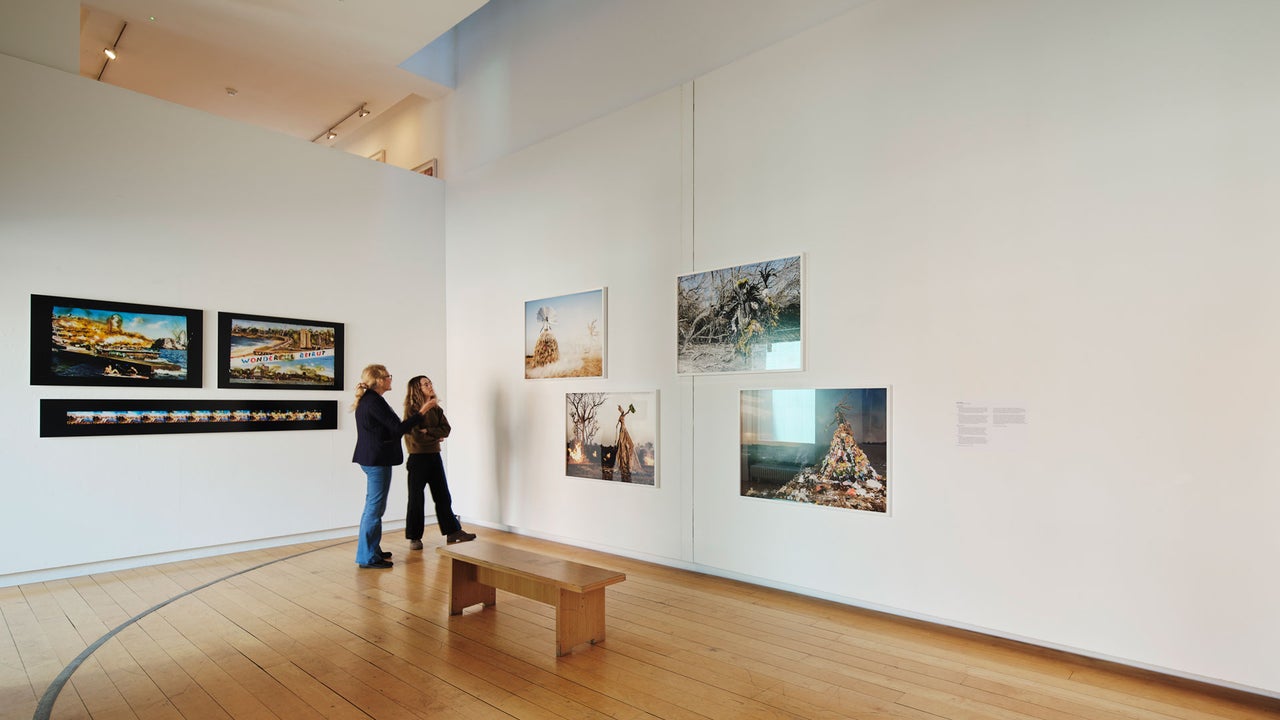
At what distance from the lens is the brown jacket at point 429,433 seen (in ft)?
23.3

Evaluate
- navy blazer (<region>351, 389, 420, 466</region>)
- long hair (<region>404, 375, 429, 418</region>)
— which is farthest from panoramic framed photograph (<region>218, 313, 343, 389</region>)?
navy blazer (<region>351, 389, 420, 466</region>)

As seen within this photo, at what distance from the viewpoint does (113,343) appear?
628 cm

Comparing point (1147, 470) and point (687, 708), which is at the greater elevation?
point (1147, 470)

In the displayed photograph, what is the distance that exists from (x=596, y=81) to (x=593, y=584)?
5402 millimetres

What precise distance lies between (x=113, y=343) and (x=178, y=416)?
0.88 meters

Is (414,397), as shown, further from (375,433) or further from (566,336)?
(566,336)

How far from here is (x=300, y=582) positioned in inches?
228

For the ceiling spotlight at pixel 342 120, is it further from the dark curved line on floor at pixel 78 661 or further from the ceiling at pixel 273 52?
the dark curved line on floor at pixel 78 661

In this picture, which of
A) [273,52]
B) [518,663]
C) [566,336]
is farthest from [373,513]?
[273,52]

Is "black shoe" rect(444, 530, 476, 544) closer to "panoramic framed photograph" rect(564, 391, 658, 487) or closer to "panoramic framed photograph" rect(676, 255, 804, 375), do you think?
"panoramic framed photograph" rect(564, 391, 658, 487)

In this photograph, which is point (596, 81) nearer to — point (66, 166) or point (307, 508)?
point (66, 166)

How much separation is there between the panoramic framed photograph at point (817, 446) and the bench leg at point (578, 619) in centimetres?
186

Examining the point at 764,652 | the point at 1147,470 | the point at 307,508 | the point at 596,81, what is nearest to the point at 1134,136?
the point at 1147,470

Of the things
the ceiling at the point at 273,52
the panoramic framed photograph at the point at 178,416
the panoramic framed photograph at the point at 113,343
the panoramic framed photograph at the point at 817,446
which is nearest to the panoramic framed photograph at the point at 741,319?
the panoramic framed photograph at the point at 817,446
